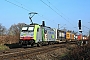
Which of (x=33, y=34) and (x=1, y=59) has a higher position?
(x=33, y=34)

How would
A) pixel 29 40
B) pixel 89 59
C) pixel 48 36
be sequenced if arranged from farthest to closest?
pixel 48 36 → pixel 29 40 → pixel 89 59

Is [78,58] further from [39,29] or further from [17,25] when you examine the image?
[17,25]

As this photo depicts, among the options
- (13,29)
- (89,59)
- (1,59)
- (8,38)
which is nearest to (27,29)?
(8,38)

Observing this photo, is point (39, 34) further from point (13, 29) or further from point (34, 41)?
point (13, 29)

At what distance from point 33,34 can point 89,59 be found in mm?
16380

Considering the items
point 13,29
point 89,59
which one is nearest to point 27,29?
point 89,59

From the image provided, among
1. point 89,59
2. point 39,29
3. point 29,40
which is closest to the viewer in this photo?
point 89,59

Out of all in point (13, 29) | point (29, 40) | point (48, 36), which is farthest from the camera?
point (13, 29)

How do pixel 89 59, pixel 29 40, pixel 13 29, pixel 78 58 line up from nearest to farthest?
pixel 89 59
pixel 78 58
pixel 29 40
pixel 13 29

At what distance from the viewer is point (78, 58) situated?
40.8 ft

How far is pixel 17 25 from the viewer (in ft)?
354

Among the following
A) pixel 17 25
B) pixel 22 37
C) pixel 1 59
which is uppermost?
pixel 17 25

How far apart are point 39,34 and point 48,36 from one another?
660 cm

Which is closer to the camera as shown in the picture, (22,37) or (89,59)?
(89,59)
